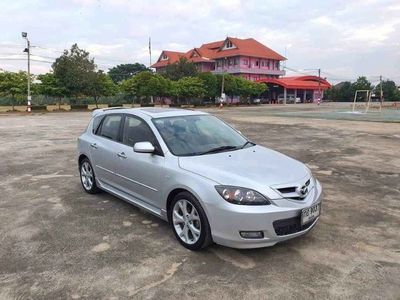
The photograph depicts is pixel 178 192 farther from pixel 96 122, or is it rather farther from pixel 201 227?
pixel 96 122

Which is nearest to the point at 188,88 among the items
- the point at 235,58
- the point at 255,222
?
the point at 235,58

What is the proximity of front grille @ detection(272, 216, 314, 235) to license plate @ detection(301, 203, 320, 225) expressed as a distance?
6 centimetres

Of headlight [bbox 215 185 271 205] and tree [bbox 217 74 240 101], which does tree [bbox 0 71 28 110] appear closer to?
tree [bbox 217 74 240 101]

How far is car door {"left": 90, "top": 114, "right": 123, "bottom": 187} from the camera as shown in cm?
551

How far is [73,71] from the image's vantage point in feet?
134

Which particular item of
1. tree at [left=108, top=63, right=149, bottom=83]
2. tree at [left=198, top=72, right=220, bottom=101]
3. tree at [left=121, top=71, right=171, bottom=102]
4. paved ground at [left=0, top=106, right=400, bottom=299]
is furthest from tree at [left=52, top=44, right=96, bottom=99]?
tree at [left=108, top=63, right=149, bottom=83]

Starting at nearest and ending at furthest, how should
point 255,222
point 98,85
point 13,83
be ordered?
point 255,222 < point 13,83 < point 98,85

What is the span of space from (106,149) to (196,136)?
145 cm

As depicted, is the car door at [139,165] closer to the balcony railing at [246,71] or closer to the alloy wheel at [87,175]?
the alloy wheel at [87,175]

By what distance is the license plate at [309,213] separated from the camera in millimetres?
3920

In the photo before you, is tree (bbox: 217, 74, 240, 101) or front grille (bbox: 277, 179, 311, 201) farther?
tree (bbox: 217, 74, 240, 101)

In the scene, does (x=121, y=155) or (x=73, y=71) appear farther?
(x=73, y=71)

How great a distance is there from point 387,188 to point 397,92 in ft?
279

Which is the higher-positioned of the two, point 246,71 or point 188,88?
point 246,71
